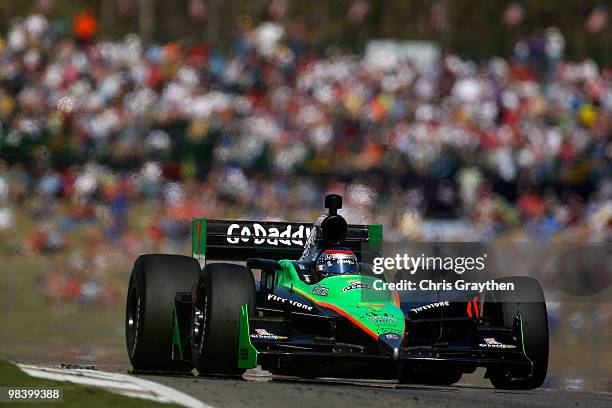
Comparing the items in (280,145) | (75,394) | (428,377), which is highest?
(280,145)

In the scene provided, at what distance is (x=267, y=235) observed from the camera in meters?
12.4

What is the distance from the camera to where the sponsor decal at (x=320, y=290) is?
10371 mm

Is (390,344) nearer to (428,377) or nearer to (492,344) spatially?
(492,344)

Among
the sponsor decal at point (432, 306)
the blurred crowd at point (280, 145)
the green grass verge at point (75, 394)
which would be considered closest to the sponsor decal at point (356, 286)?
the sponsor decal at point (432, 306)

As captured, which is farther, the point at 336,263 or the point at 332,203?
the point at 332,203

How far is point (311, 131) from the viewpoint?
23.2 m

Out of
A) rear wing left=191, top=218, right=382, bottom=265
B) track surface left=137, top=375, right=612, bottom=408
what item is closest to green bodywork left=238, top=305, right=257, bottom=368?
track surface left=137, top=375, right=612, bottom=408

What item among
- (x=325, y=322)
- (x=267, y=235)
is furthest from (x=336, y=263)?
(x=267, y=235)

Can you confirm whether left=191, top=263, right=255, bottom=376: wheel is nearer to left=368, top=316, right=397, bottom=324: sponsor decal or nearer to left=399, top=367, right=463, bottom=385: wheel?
left=368, top=316, right=397, bottom=324: sponsor decal

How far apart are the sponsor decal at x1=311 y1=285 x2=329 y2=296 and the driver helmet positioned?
197 millimetres

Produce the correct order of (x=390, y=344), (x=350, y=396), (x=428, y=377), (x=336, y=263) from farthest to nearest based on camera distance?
(x=428, y=377), (x=336, y=263), (x=390, y=344), (x=350, y=396)

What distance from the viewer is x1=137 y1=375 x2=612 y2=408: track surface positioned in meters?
8.51

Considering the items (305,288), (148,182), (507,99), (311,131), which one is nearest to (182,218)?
(148,182)

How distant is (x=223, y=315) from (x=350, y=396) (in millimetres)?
A: 1348
